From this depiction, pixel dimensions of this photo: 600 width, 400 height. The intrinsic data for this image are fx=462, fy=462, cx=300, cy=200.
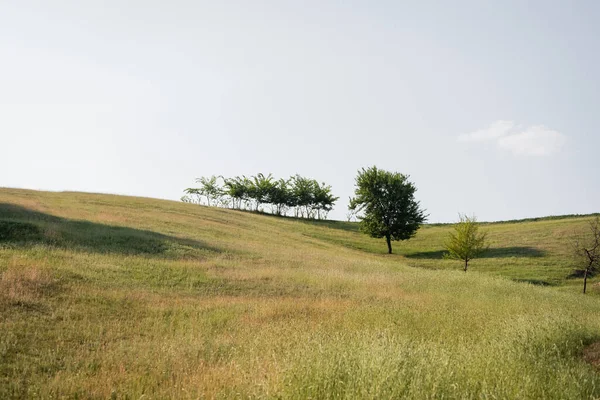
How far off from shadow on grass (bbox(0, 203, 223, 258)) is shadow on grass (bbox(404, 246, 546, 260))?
3593cm

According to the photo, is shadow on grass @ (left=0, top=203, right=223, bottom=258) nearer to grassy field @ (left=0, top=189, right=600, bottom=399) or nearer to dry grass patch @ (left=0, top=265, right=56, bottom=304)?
grassy field @ (left=0, top=189, right=600, bottom=399)

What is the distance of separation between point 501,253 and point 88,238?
151 feet

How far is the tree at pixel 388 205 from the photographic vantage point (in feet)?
198

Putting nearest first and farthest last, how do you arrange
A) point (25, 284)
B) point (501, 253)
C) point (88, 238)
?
point (25, 284)
point (88, 238)
point (501, 253)

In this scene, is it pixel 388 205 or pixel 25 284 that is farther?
pixel 388 205

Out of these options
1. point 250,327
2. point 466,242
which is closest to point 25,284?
point 250,327

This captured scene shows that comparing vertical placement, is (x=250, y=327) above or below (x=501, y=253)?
below

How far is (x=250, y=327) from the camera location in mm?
12445

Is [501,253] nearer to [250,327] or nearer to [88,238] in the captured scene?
[88,238]

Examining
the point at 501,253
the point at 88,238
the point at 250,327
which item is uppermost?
the point at 88,238

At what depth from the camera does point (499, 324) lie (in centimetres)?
1306

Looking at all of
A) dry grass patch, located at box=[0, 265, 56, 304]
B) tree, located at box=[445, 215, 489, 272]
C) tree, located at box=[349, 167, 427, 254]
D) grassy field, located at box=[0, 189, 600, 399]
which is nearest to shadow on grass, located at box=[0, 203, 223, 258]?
grassy field, located at box=[0, 189, 600, 399]

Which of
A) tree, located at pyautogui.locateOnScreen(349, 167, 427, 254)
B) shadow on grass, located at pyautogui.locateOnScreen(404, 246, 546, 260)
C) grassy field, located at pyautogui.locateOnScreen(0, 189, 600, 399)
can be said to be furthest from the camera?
tree, located at pyautogui.locateOnScreen(349, 167, 427, 254)

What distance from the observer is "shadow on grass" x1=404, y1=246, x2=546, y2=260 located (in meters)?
51.7
